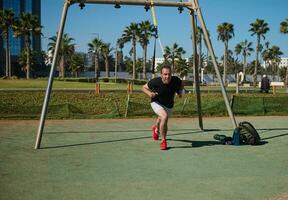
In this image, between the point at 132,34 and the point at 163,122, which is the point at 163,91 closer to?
the point at 163,122

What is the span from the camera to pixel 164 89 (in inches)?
331

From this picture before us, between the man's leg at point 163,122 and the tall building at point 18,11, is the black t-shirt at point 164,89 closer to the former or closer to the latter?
the man's leg at point 163,122

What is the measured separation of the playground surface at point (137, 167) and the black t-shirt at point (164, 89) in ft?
2.94

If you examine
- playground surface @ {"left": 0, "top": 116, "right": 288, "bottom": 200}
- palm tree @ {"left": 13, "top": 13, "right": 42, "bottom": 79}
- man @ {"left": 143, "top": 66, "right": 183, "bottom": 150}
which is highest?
palm tree @ {"left": 13, "top": 13, "right": 42, "bottom": 79}

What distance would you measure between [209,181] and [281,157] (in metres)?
2.34

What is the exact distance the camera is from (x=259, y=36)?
8681 cm

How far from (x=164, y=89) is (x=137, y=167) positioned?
233 cm

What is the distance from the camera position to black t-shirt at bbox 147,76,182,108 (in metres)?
8.40

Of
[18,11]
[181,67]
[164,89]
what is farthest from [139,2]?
[18,11]

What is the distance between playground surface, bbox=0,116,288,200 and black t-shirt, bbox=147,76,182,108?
0.90 m

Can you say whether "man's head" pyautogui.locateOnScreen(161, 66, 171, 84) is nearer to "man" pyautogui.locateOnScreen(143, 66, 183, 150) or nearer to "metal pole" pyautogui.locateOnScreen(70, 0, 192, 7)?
"man" pyautogui.locateOnScreen(143, 66, 183, 150)

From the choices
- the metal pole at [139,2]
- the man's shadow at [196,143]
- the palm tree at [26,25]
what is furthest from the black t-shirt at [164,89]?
the palm tree at [26,25]

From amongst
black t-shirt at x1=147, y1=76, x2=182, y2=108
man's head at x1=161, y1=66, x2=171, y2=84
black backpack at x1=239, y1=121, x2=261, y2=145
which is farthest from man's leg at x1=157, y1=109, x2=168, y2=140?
black backpack at x1=239, y1=121, x2=261, y2=145

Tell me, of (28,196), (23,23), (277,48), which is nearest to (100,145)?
(28,196)
